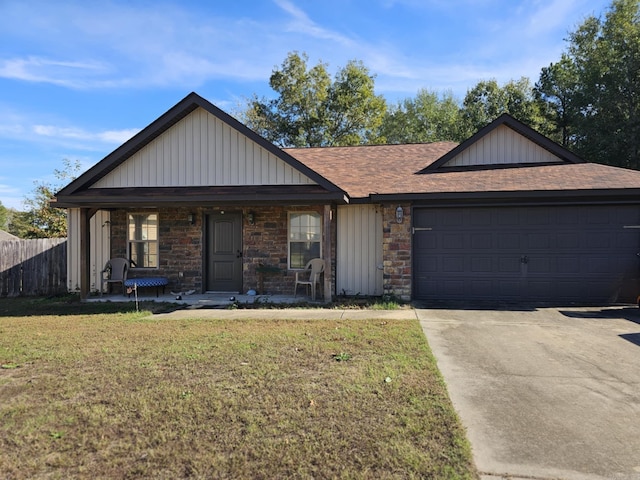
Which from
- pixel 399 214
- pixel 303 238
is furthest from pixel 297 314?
pixel 399 214

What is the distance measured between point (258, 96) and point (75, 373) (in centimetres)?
2915

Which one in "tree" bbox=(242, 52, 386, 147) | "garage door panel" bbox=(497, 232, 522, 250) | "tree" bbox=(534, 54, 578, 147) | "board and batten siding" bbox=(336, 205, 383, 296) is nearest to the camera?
"garage door panel" bbox=(497, 232, 522, 250)

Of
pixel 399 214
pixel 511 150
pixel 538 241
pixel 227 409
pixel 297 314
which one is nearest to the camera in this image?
pixel 227 409

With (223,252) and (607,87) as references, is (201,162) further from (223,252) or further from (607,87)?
(607,87)

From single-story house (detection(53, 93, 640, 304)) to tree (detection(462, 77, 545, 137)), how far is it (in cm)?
1711

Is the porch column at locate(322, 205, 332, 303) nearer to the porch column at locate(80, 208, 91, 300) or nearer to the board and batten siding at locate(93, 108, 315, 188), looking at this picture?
the board and batten siding at locate(93, 108, 315, 188)

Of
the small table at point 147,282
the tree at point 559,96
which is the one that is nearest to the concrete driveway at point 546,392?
the small table at point 147,282

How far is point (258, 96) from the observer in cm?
3073

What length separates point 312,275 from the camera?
9.85 m

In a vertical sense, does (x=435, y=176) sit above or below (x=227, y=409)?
above

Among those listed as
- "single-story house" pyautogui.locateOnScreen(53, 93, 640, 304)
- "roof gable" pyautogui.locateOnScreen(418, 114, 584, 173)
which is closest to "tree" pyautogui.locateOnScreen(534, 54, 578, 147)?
"roof gable" pyautogui.locateOnScreen(418, 114, 584, 173)

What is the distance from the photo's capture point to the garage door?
884cm

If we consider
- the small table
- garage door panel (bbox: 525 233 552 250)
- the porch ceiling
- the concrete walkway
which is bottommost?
the concrete walkway

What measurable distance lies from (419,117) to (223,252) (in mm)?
28162
